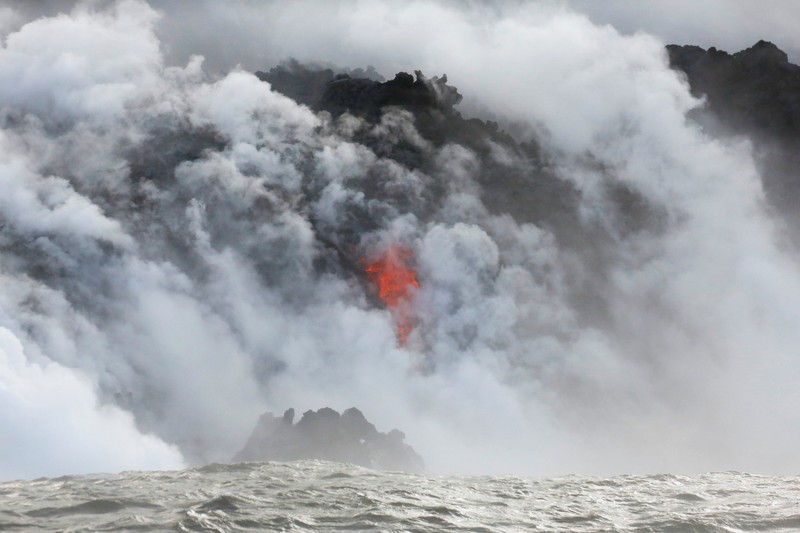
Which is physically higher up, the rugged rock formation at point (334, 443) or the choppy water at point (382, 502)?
the rugged rock formation at point (334, 443)

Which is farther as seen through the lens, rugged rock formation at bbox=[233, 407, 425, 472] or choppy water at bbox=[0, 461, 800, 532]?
rugged rock formation at bbox=[233, 407, 425, 472]

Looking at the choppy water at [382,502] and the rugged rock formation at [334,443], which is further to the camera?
the rugged rock formation at [334,443]

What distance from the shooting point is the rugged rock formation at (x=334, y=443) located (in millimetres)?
65938

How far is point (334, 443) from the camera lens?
66.9 m

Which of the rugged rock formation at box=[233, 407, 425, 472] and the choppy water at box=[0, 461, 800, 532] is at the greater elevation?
the rugged rock formation at box=[233, 407, 425, 472]

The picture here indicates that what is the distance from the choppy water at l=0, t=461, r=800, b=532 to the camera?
46.9 feet

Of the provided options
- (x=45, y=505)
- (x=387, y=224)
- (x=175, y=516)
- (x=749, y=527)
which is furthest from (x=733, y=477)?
(x=387, y=224)

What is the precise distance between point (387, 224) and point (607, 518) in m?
88.6

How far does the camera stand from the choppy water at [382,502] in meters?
14.3

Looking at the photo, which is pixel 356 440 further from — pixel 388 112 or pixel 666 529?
pixel 388 112

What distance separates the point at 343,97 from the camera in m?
120

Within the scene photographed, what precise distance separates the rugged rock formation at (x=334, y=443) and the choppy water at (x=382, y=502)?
1852 inches

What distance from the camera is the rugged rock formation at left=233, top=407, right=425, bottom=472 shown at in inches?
2596

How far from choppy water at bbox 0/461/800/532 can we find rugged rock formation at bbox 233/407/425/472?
4705cm
